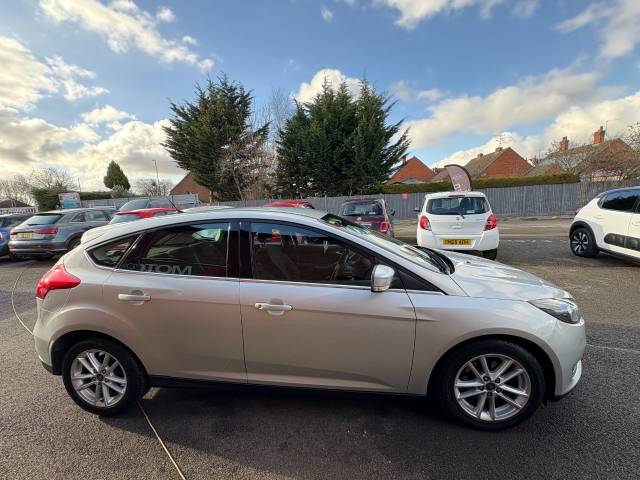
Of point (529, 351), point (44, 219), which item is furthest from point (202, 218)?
point (44, 219)

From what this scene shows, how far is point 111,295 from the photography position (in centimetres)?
239

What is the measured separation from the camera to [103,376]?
2541 millimetres

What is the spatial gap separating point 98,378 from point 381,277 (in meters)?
2.37

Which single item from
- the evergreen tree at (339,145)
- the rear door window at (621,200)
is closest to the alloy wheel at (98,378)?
the rear door window at (621,200)

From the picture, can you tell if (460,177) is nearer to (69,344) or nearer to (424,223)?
(424,223)

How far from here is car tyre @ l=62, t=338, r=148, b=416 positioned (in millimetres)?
2475

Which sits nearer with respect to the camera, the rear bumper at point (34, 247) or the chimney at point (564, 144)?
the rear bumper at point (34, 247)

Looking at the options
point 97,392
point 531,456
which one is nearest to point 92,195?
point 97,392

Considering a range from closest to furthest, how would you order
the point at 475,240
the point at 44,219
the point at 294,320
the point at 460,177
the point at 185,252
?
the point at 294,320
the point at 185,252
the point at 475,240
the point at 44,219
the point at 460,177

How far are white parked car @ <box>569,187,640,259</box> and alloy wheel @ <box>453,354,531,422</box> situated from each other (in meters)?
5.67

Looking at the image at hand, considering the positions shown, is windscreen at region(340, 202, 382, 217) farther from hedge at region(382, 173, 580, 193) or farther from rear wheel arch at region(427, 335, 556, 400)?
hedge at region(382, 173, 580, 193)

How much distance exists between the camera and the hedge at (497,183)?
2122 centimetres

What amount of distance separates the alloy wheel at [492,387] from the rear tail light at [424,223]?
509cm

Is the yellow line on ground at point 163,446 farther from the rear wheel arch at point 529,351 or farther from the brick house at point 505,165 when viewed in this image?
the brick house at point 505,165
